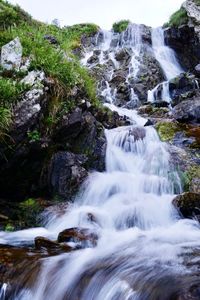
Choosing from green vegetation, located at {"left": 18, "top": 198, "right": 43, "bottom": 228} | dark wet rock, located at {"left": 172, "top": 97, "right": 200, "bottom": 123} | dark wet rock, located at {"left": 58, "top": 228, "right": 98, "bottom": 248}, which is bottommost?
dark wet rock, located at {"left": 58, "top": 228, "right": 98, "bottom": 248}

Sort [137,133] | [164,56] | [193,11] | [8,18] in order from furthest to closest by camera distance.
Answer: [164,56] < [193,11] < [137,133] < [8,18]

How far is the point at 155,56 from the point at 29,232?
1817cm

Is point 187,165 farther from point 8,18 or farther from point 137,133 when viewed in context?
point 8,18

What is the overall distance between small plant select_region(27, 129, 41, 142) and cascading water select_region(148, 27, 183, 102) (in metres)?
11.2

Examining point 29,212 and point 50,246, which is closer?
point 50,246

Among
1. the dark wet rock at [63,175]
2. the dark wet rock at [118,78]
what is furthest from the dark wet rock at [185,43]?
the dark wet rock at [63,175]

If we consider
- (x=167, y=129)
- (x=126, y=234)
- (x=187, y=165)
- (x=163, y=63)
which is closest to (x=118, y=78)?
(x=163, y=63)

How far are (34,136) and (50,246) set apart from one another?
2.85 metres

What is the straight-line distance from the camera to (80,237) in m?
7.02

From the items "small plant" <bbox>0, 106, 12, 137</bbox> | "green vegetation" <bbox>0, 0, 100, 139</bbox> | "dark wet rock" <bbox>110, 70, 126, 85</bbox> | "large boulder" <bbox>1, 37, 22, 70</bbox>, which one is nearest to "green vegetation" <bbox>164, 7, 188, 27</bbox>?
"dark wet rock" <bbox>110, 70, 126, 85</bbox>

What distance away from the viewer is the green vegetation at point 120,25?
27516 millimetres

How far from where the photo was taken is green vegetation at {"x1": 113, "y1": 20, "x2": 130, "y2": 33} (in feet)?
90.3

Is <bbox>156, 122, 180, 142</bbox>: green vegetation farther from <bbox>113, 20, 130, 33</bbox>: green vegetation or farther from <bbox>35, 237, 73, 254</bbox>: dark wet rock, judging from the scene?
<bbox>113, 20, 130, 33</bbox>: green vegetation

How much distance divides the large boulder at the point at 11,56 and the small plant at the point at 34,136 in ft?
5.59
